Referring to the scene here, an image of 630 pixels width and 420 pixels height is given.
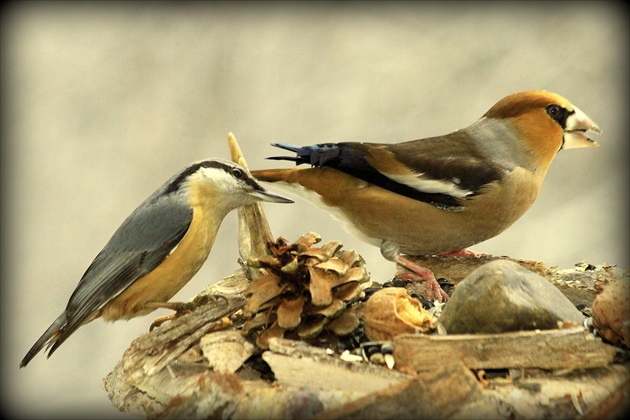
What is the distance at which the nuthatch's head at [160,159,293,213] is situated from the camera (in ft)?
7.08

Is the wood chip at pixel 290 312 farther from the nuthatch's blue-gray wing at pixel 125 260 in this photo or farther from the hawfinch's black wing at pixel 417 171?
the hawfinch's black wing at pixel 417 171

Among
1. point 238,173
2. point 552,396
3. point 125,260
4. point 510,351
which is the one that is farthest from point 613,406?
point 125,260

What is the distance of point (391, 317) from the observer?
180 centimetres

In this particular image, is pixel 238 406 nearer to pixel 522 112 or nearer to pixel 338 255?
pixel 338 255

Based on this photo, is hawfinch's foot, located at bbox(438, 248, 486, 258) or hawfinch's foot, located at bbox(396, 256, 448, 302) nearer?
hawfinch's foot, located at bbox(396, 256, 448, 302)

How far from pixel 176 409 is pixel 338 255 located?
0.67m

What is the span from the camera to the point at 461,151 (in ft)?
8.23

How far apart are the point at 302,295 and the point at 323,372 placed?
324 mm

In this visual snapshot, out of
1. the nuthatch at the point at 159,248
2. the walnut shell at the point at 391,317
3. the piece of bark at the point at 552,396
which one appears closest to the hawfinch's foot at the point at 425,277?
the walnut shell at the point at 391,317

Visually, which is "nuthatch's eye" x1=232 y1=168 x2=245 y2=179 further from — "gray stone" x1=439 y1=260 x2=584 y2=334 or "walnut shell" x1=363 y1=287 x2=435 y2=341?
"gray stone" x1=439 y1=260 x2=584 y2=334

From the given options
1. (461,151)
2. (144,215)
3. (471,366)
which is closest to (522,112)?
(461,151)

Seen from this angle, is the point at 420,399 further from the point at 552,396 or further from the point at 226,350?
the point at 226,350

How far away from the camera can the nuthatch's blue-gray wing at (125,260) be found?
2014 millimetres

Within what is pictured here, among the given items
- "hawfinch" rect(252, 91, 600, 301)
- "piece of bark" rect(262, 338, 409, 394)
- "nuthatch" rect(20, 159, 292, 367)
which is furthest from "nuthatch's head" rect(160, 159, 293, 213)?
"piece of bark" rect(262, 338, 409, 394)
